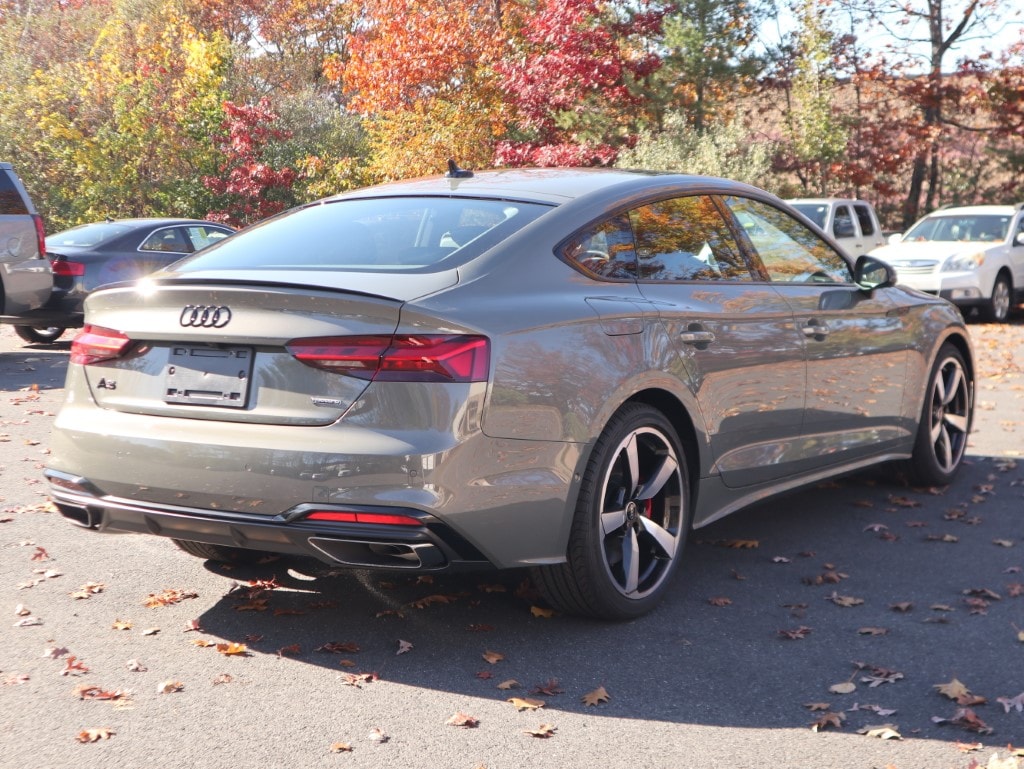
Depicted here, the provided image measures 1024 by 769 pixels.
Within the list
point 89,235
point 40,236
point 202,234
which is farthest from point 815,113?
point 40,236

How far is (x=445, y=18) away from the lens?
25.0 meters

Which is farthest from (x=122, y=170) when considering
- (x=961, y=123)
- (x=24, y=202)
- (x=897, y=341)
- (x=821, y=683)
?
(x=821, y=683)

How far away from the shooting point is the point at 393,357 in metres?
3.80

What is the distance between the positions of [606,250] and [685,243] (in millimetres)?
587

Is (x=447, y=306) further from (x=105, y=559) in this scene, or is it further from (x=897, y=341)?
(x=897, y=341)

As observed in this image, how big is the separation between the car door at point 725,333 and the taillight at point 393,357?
3.78 ft

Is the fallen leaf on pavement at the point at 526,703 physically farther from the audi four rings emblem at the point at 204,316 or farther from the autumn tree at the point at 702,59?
the autumn tree at the point at 702,59

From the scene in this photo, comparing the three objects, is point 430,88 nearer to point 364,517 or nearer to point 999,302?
point 999,302

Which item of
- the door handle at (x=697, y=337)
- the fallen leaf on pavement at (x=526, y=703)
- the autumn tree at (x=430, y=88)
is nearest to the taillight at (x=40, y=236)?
the door handle at (x=697, y=337)

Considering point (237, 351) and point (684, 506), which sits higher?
point (237, 351)

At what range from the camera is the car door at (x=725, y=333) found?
16.0 feet

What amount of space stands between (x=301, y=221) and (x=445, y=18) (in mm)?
21207

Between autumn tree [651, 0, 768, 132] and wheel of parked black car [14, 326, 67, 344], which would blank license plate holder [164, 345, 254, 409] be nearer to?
wheel of parked black car [14, 326, 67, 344]

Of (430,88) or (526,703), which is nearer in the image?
(526,703)
